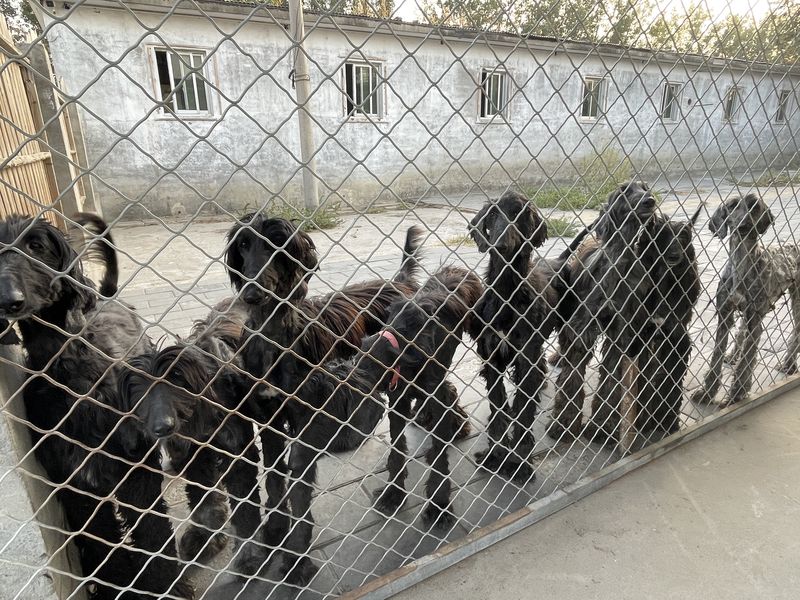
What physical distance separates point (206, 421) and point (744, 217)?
3.17m

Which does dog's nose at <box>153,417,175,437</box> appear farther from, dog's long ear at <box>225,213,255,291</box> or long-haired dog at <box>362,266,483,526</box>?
long-haired dog at <box>362,266,483,526</box>

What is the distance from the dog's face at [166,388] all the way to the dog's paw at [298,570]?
766 mm

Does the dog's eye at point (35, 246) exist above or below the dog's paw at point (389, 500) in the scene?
above

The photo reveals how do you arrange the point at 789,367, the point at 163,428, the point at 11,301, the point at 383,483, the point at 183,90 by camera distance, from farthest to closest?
the point at 183,90 → the point at 789,367 → the point at 383,483 → the point at 163,428 → the point at 11,301

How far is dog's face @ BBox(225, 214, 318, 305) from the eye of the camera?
1.86 meters

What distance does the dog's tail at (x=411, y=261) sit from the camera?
290 cm

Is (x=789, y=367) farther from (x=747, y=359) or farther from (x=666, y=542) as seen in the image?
(x=666, y=542)

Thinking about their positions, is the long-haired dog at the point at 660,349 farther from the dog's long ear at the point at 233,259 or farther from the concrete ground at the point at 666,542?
the dog's long ear at the point at 233,259

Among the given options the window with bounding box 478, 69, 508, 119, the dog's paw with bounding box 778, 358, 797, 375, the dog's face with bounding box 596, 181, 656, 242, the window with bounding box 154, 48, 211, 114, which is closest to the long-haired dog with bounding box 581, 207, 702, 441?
the dog's face with bounding box 596, 181, 656, 242

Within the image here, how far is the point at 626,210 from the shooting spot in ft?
8.20

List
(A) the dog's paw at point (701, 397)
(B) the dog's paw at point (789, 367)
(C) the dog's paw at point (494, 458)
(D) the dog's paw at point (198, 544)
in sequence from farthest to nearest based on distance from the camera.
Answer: (B) the dog's paw at point (789, 367) → (A) the dog's paw at point (701, 397) → (C) the dog's paw at point (494, 458) → (D) the dog's paw at point (198, 544)

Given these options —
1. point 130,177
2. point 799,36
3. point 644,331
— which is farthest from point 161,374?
point 130,177

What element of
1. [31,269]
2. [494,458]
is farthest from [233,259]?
[494,458]

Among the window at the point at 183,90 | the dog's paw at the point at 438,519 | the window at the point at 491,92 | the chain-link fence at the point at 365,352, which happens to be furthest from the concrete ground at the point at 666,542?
the window at the point at 183,90
